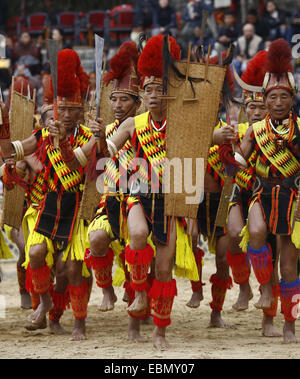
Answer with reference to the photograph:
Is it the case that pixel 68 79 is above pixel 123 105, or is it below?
above

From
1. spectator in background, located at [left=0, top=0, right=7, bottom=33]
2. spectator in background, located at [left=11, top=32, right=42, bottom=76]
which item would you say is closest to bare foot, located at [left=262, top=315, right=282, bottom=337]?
spectator in background, located at [left=11, top=32, right=42, bottom=76]

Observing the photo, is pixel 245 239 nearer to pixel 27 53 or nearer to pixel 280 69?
pixel 280 69

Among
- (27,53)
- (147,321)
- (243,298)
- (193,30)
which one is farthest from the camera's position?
(27,53)

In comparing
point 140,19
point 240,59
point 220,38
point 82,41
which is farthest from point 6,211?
point 82,41

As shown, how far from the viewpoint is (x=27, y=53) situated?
1881cm

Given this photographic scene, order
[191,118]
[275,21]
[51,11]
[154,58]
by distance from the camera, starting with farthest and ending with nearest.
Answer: [51,11]
[275,21]
[154,58]
[191,118]

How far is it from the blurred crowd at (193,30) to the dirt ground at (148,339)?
20.4 feet

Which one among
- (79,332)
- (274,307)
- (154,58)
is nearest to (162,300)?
(79,332)

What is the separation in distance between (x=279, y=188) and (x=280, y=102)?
683 millimetres

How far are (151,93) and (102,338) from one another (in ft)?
7.02

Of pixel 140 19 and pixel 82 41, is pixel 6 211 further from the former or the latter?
pixel 82 41

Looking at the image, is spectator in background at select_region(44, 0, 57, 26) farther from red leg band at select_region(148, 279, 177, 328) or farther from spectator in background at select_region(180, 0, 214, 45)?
red leg band at select_region(148, 279, 177, 328)

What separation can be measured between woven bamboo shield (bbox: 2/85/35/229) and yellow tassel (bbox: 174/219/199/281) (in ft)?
6.48

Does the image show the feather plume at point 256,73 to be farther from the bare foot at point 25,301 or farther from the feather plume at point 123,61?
the bare foot at point 25,301
